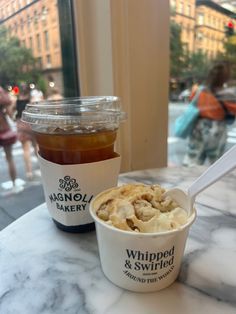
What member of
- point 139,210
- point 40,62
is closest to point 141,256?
point 139,210

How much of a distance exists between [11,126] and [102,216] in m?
0.46

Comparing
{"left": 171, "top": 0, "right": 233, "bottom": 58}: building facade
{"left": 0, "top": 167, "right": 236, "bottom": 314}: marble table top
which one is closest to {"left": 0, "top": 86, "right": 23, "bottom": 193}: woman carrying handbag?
{"left": 0, "top": 167, "right": 236, "bottom": 314}: marble table top

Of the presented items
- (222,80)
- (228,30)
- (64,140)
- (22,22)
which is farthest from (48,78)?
(222,80)

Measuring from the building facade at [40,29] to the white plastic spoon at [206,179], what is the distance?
20.9 inches

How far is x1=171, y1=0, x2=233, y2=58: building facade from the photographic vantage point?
1061 millimetres

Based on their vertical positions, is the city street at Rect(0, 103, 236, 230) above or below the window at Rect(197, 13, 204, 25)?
below

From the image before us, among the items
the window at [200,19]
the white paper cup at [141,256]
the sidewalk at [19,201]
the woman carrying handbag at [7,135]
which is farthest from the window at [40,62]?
the window at [200,19]

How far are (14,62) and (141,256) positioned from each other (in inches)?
22.1

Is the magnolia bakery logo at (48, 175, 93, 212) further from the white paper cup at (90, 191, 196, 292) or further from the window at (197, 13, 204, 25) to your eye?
the window at (197, 13, 204, 25)

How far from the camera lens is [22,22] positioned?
0.72m

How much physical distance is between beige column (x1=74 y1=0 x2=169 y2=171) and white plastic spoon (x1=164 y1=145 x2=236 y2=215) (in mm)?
415

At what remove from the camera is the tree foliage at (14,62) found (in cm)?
68

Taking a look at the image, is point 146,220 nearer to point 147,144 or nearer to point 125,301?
point 125,301

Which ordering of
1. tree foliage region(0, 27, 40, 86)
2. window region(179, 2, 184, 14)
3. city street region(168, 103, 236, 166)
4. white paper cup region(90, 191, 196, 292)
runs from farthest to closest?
city street region(168, 103, 236, 166)
window region(179, 2, 184, 14)
tree foliage region(0, 27, 40, 86)
white paper cup region(90, 191, 196, 292)
